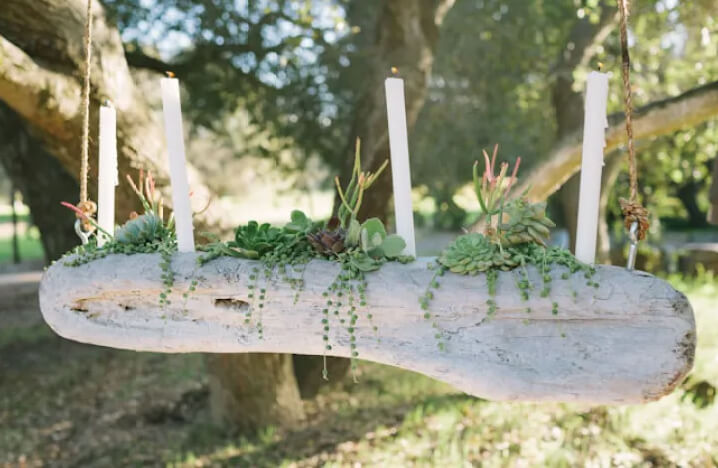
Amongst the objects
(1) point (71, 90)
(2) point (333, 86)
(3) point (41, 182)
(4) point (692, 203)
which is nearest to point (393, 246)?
(1) point (71, 90)

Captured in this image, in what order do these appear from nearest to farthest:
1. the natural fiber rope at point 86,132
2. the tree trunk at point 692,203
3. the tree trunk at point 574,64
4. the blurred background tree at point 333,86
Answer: the natural fiber rope at point 86,132, the blurred background tree at point 333,86, the tree trunk at point 574,64, the tree trunk at point 692,203

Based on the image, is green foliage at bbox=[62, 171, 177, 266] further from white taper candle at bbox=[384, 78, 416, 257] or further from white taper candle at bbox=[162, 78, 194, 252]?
white taper candle at bbox=[384, 78, 416, 257]

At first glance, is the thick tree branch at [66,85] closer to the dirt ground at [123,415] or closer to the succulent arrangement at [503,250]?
the dirt ground at [123,415]

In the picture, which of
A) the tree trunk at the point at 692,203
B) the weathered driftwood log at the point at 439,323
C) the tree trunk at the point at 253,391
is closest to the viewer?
the weathered driftwood log at the point at 439,323

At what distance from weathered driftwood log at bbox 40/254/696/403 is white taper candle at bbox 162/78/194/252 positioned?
0.06 meters

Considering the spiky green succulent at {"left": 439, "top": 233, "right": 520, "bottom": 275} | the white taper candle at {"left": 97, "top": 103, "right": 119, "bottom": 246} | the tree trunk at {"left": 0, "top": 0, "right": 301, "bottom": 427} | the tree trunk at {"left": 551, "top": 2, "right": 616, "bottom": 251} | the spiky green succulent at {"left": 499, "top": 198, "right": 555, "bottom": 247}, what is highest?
the tree trunk at {"left": 551, "top": 2, "right": 616, "bottom": 251}

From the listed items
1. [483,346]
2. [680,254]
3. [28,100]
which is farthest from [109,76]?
[680,254]

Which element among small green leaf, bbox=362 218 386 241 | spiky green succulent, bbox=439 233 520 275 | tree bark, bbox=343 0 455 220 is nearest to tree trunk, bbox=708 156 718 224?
tree bark, bbox=343 0 455 220

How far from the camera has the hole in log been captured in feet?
4.24

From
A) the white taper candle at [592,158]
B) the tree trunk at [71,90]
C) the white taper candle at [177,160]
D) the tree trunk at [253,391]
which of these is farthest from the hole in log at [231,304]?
the tree trunk at [253,391]

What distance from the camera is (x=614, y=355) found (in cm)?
108

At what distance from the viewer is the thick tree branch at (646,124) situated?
2.37 metres

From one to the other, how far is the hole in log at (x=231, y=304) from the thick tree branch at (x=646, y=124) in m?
1.37

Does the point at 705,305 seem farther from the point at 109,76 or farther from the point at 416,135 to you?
the point at 109,76
